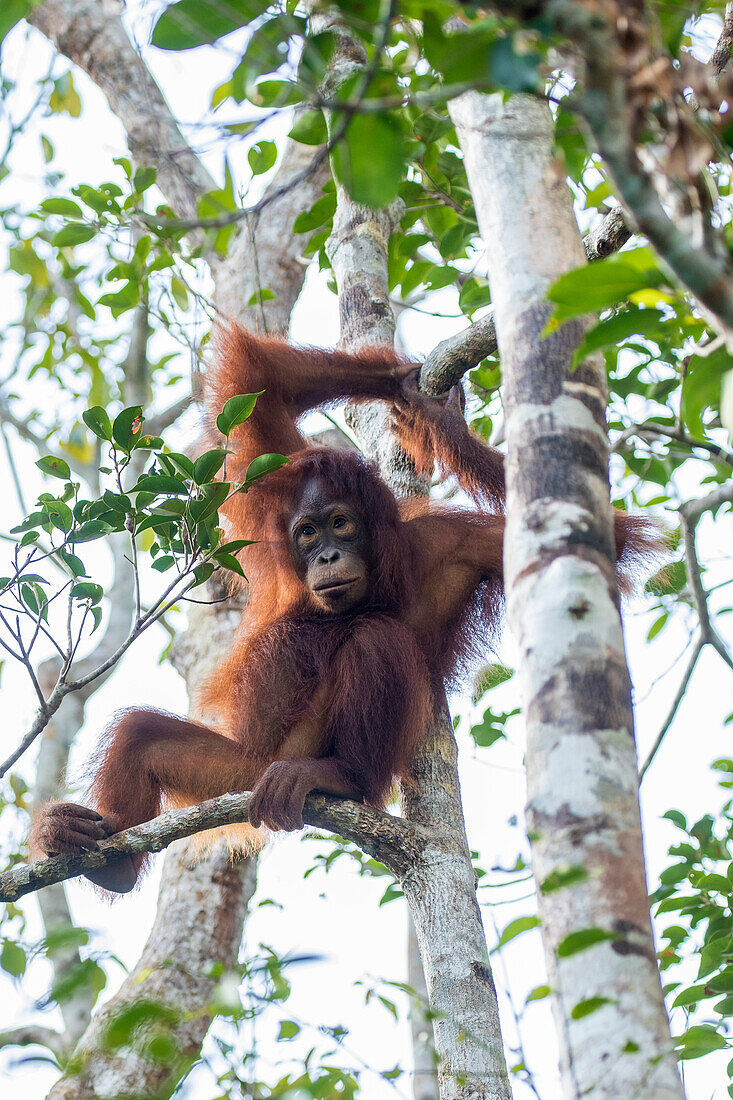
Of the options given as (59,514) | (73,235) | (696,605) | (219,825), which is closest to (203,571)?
(59,514)

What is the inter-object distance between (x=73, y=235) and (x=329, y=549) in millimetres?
1771

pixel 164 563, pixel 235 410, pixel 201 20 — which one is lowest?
pixel 201 20

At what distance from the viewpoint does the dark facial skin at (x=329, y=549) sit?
3777 mm

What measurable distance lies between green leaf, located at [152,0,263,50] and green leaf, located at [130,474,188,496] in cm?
134

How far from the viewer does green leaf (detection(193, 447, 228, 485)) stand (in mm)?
2836

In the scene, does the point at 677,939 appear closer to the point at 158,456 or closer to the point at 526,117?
the point at 158,456

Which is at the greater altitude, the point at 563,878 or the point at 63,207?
the point at 63,207

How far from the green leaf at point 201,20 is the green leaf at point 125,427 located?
1.32 meters

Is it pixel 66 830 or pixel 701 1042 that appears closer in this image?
pixel 701 1042

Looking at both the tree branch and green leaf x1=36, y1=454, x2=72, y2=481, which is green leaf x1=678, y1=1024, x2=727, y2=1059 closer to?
green leaf x1=36, y1=454, x2=72, y2=481

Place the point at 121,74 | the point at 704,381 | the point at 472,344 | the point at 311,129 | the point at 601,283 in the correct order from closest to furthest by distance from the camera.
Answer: the point at 601,283 → the point at 704,381 → the point at 472,344 → the point at 311,129 → the point at 121,74

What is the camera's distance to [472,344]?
3449 mm

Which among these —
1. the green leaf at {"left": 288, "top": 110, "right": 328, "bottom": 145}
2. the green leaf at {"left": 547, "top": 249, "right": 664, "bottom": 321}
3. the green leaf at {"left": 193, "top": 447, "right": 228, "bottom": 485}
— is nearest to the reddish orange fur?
the green leaf at {"left": 288, "top": 110, "right": 328, "bottom": 145}

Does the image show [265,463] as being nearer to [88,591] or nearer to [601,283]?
[88,591]
